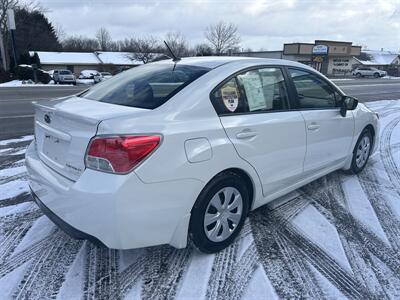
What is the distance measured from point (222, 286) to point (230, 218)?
607 mm

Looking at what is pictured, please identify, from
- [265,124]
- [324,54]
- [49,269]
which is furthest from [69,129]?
[324,54]

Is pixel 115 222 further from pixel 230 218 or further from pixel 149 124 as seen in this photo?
pixel 230 218

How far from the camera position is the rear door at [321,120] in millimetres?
3677

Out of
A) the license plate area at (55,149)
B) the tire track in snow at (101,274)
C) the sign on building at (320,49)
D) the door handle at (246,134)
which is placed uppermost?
the sign on building at (320,49)

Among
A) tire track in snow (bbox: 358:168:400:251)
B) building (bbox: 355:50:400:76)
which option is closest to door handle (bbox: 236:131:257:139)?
tire track in snow (bbox: 358:168:400:251)

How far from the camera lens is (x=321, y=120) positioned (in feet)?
12.5

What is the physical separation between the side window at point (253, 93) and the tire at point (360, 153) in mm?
1912

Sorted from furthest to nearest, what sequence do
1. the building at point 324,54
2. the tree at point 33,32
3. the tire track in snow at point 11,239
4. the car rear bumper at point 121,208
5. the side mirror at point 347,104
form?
the building at point 324,54 < the tree at point 33,32 < the side mirror at point 347,104 < the tire track in snow at point 11,239 < the car rear bumper at point 121,208

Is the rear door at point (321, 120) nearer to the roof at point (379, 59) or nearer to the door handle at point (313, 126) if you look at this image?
the door handle at point (313, 126)

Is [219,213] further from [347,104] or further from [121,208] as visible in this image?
[347,104]

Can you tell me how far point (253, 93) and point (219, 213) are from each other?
44.4 inches

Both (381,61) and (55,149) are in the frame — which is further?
(381,61)

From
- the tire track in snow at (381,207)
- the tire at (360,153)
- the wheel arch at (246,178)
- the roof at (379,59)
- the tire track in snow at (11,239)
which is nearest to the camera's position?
the wheel arch at (246,178)

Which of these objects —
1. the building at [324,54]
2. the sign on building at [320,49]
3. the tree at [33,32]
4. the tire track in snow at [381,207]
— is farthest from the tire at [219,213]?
the sign on building at [320,49]
